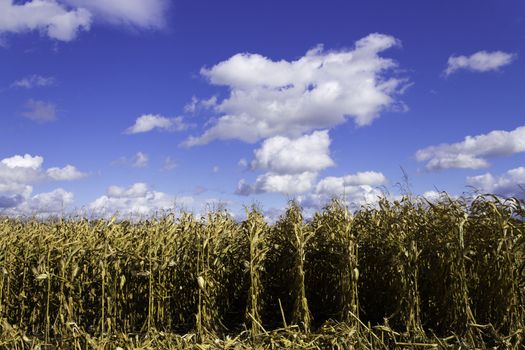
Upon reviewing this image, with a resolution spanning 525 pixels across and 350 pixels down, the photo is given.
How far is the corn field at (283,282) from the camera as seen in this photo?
644cm

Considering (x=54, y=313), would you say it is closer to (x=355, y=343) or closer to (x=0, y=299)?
(x=0, y=299)

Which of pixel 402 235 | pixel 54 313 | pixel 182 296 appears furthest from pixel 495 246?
pixel 54 313

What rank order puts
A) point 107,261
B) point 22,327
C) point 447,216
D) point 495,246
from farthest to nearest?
point 22,327 → point 107,261 → point 447,216 → point 495,246

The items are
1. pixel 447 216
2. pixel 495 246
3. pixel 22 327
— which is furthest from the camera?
pixel 22 327

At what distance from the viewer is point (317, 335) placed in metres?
6.53

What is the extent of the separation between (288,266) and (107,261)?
111 inches

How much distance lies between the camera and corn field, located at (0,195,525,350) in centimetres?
644

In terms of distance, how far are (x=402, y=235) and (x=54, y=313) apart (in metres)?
5.59

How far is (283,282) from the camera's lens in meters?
8.05

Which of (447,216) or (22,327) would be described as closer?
(447,216)

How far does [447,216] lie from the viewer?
22.2ft

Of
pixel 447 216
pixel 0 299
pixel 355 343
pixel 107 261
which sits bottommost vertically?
pixel 355 343

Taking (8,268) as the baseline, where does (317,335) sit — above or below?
below

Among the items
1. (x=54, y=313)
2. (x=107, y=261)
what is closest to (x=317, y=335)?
(x=107, y=261)
